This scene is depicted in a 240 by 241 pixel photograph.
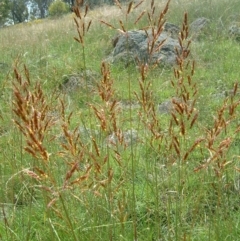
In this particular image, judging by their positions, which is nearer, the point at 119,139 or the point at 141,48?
the point at 119,139

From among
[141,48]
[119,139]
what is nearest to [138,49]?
[141,48]

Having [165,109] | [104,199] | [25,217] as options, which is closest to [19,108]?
[104,199]

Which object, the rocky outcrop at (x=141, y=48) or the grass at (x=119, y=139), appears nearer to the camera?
the grass at (x=119, y=139)

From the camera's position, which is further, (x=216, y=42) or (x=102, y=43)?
(x=102, y=43)

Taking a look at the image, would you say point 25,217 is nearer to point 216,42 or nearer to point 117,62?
point 117,62

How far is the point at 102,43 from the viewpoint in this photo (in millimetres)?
8672

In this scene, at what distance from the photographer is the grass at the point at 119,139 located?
1580mm

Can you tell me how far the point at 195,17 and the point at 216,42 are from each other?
187cm

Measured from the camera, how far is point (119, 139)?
178cm

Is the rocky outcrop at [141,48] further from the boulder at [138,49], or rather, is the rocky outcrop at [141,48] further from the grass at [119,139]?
the grass at [119,139]

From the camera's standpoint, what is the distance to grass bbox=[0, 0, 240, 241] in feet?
5.18

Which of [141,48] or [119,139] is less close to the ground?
[119,139]

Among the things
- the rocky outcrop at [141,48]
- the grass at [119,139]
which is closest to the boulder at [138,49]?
the rocky outcrop at [141,48]

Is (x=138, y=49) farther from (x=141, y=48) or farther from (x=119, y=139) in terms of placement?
(x=119, y=139)
